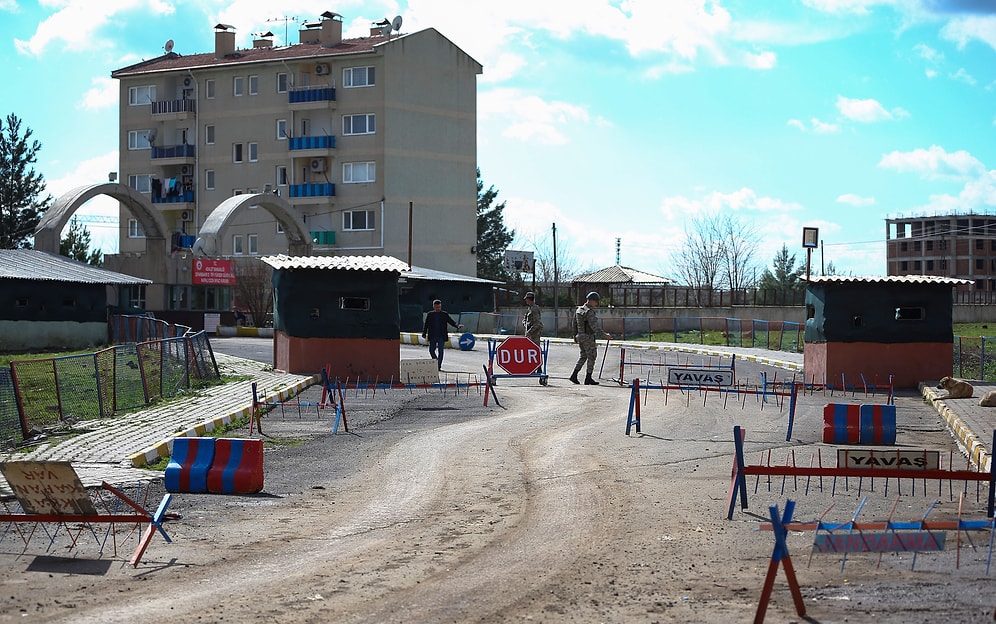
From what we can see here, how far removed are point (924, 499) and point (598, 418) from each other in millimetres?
7612

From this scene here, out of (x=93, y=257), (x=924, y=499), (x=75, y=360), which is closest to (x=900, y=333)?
(x=924, y=499)

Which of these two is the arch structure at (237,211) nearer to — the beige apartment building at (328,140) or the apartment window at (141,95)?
the beige apartment building at (328,140)

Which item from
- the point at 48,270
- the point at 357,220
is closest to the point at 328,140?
the point at 357,220

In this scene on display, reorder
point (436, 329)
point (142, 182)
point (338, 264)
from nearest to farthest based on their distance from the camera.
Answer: point (338, 264) → point (436, 329) → point (142, 182)

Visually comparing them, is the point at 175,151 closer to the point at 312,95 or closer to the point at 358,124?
the point at 312,95

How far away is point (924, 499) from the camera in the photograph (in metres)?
10.4

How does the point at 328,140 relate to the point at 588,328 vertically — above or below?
above

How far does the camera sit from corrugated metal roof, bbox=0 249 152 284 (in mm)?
39969

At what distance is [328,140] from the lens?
71.0 metres

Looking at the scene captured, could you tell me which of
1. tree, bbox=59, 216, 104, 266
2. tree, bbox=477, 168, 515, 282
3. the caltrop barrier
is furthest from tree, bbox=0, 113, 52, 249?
the caltrop barrier

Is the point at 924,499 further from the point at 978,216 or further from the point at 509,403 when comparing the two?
the point at 978,216

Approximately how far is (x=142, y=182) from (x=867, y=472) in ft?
247

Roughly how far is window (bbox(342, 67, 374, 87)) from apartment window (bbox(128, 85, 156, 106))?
15.3 metres

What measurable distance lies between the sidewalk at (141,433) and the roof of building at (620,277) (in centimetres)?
4586
